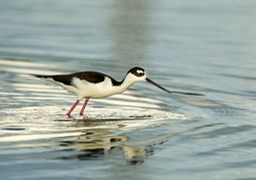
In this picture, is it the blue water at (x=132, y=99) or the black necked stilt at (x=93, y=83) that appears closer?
the blue water at (x=132, y=99)

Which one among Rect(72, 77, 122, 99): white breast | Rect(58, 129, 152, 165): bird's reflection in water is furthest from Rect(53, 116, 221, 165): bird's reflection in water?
Rect(72, 77, 122, 99): white breast

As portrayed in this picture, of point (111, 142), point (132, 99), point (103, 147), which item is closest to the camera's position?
point (103, 147)

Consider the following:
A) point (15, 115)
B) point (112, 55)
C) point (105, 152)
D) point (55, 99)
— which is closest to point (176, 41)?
point (112, 55)

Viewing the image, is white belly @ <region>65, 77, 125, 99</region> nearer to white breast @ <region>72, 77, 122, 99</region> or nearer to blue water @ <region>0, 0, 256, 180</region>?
white breast @ <region>72, 77, 122, 99</region>

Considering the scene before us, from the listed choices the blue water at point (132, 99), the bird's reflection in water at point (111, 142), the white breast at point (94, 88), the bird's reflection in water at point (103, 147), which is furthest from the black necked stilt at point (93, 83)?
the bird's reflection in water at point (103, 147)

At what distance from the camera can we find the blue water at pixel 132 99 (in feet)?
33.3

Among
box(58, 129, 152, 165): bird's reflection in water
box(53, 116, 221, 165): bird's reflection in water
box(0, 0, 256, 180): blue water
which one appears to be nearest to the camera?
box(0, 0, 256, 180): blue water

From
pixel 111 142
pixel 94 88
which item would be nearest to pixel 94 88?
pixel 94 88

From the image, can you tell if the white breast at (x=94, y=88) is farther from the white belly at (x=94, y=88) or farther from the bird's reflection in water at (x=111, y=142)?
the bird's reflection in water at (x=111, y=142)

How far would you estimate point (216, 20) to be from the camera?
2714cm

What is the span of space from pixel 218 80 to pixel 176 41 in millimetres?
5827

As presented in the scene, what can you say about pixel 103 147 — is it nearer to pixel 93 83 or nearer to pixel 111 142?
pixel 111 142

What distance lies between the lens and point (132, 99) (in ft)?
48.7

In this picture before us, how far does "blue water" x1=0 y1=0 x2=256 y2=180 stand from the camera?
10141 millimetres
